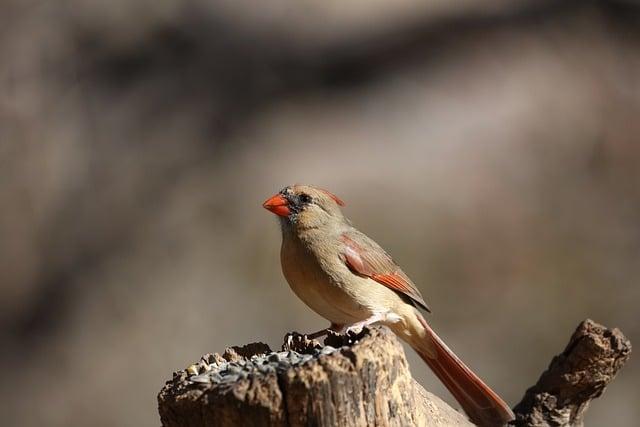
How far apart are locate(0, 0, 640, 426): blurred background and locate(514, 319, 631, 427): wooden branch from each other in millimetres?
A: 1913

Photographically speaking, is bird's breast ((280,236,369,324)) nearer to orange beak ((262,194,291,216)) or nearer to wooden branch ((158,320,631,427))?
orange beak ((262,194,291,216))

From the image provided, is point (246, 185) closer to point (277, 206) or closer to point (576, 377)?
point (277, 206)

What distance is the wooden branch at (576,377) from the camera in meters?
2.74

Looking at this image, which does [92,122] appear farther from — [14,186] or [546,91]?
[546,91]

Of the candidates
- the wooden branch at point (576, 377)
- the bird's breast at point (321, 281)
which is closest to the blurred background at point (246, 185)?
the bird's breast at point (321, 281)

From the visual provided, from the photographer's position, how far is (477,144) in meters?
4.96

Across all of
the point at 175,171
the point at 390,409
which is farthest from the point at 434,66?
the point at 390,409

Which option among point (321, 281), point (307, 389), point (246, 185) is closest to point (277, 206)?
point (321, 281)

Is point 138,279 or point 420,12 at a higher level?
point 420,12

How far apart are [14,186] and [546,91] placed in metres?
2.74

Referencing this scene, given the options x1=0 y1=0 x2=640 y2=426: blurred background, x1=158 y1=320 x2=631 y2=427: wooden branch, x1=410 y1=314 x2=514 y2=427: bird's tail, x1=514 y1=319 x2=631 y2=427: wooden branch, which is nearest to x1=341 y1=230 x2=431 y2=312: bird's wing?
x1=410 y1=314 x2=514 y2=427: bird's tail

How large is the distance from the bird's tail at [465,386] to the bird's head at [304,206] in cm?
48

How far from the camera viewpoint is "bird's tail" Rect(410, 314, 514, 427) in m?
3.00

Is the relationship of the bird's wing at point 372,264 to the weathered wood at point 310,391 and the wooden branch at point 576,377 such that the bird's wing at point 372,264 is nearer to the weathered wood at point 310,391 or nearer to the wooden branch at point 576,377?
the wooden branch at point 576,377
